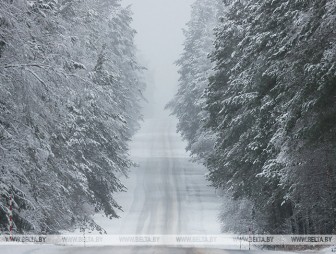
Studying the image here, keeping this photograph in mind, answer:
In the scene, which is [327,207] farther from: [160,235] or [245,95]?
[160,235]

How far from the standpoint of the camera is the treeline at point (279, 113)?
13.6 metres

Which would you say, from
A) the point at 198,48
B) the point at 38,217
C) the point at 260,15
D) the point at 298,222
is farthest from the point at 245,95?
the point at 198,48

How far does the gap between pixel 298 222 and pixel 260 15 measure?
7.90 meters

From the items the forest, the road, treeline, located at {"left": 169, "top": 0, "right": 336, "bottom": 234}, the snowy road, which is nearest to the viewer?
the forest

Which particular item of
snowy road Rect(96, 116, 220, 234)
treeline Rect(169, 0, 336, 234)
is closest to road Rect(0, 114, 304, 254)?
snowy road Rect(96, 116, 220, 234)

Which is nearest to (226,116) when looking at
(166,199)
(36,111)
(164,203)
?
(36,111)

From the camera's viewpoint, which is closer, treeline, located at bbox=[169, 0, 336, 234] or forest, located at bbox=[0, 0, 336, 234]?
forest, located at bbox=[0, 0, 336, 234]

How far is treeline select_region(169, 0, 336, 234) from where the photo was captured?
1359 cm

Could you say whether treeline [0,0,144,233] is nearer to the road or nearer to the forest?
the forest

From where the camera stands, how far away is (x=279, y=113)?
1736 centimetres

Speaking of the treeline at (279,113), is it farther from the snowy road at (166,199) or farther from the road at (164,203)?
the snowy road at (166,199)

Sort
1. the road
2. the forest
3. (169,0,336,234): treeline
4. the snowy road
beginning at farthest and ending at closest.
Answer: the snowy road, the road, (169,0,336,234): treeline, the forest

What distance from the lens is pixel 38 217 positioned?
51.2 ft

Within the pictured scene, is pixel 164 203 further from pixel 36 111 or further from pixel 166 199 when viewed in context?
pixel 36 111
